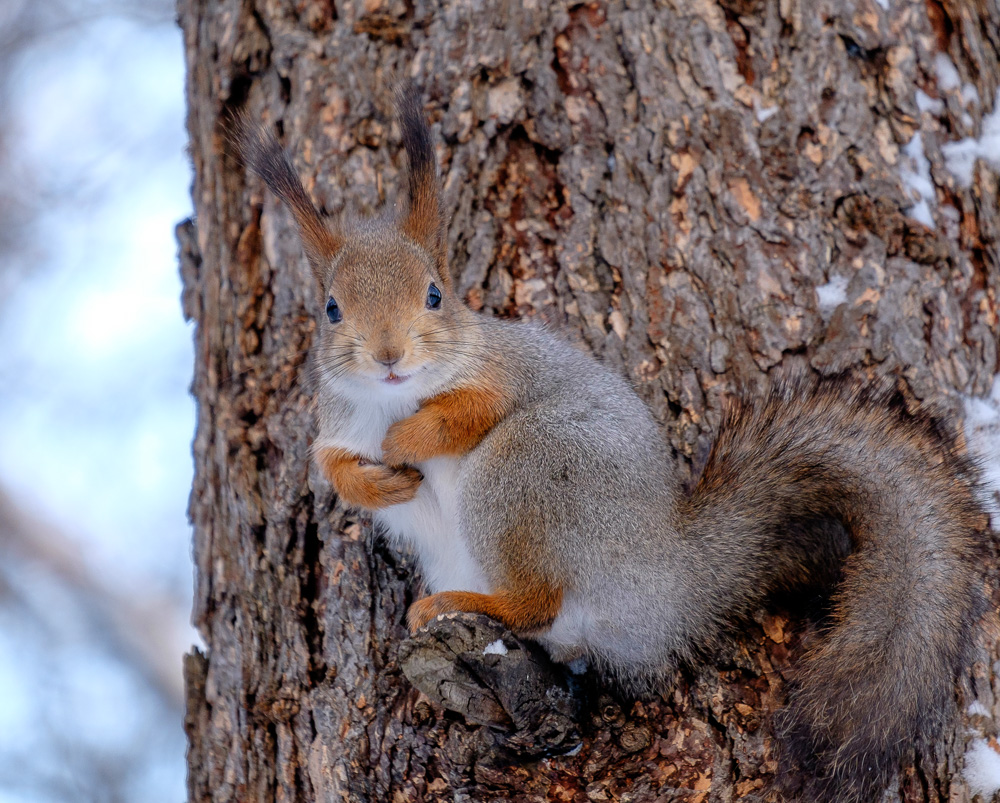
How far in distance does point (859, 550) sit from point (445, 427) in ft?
2.29

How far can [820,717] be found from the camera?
1.41 meters

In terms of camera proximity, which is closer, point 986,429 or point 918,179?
point 986,429

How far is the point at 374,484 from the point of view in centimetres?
175

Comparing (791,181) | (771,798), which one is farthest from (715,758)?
(791,181)

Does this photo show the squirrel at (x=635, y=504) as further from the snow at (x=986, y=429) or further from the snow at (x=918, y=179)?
the snow at (x=918, y=179)

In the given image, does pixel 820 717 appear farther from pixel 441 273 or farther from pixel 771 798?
pixel 441 273

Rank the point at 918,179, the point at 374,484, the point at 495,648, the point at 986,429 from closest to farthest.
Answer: the point at 495,648
the point at 374,484
the point at 986,429
the point at 918,179

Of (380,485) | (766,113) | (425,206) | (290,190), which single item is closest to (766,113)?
(766,113)

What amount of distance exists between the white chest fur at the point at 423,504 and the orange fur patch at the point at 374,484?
0.03 meters

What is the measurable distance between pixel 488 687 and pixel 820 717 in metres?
0.48

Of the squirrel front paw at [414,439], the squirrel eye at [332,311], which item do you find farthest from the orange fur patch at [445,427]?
the squirrel eye at [332,311]

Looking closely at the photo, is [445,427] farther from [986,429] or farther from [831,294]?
[986,429]

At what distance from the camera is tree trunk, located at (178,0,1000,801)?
1.88m

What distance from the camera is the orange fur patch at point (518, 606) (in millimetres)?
1538
